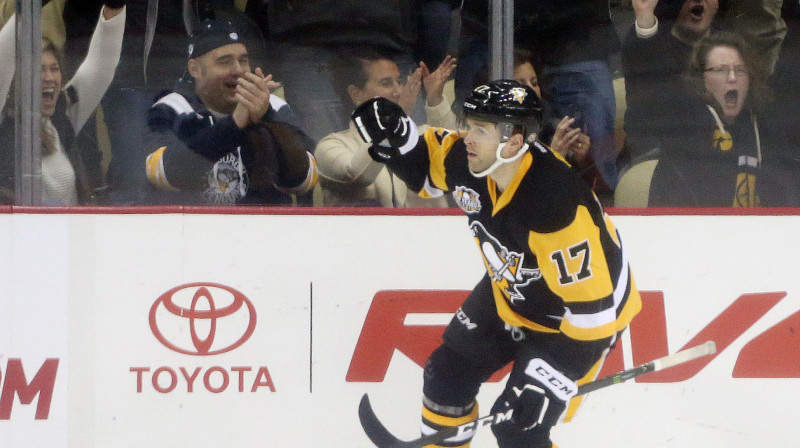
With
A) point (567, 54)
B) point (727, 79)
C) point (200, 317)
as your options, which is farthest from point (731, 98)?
point (200, 317)

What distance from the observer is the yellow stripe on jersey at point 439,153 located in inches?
110

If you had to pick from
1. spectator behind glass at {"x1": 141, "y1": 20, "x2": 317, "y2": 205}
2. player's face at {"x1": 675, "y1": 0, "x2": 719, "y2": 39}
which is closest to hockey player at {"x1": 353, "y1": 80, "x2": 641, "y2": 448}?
spectator behind glass at {"x1": 141, "y1": 20, "x2": 317, "y2": 205}

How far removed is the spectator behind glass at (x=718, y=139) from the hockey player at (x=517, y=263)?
1.48 feet

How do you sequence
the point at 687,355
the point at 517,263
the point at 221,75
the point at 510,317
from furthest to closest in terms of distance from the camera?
the point at 221,75 → the point at 687,355 → the point at 510,317 → the point at 517,263

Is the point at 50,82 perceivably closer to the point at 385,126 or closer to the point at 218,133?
the point at 218,133

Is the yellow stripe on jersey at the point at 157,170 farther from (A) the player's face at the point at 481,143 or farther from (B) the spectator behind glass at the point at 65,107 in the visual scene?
(A) the player's face at the point at 481,143

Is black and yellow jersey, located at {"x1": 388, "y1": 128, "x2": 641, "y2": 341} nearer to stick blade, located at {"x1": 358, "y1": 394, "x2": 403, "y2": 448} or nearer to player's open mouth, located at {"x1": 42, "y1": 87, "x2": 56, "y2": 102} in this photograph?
stick blade, located at {"x1": 358, "y1": 394, "x2": 403, "y2": 448}

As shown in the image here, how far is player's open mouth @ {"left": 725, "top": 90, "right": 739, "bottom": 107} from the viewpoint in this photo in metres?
3.11

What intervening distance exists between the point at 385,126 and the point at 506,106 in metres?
0.34

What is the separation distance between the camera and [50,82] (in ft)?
9.75

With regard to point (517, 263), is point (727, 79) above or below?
above

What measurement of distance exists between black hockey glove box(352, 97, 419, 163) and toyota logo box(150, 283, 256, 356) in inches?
25.1

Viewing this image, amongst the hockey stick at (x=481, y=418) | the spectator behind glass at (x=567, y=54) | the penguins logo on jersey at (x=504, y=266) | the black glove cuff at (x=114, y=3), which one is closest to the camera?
the penguins logo on jersey at (x=504, y=266)

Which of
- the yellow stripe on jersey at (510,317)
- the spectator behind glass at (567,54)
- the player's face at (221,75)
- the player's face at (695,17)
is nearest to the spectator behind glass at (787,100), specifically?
the player's face at (695,17)
